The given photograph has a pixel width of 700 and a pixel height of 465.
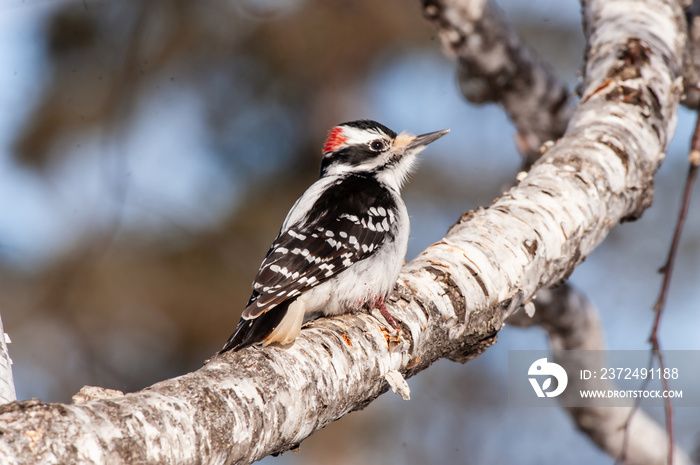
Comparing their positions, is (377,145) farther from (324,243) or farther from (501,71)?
(501,71)

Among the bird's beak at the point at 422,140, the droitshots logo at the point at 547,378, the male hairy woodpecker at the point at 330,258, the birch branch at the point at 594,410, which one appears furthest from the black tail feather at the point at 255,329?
the droitshots logo at the point at 547,378

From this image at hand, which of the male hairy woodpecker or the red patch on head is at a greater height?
the red patch on head

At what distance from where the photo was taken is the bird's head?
12.9 ft

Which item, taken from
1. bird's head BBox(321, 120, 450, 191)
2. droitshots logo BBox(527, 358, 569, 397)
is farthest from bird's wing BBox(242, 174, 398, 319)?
droitshots logo BBox(527, 358, 569, 397)

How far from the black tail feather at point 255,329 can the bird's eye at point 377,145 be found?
1.57 metres

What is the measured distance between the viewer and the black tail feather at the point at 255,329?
234cm

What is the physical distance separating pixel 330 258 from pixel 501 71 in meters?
2.61

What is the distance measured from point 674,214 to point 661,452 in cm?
458

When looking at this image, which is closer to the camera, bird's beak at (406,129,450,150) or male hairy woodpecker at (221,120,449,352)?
male hairy woodpecker at (221,120,449,352)

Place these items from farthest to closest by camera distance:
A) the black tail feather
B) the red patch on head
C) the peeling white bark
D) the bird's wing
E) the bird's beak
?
1. the red patch on head
2. the bird's beak
3. the bird's wing
4. the black tail feather
5. the peeling white bark

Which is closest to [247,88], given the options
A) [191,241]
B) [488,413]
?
[191,241]

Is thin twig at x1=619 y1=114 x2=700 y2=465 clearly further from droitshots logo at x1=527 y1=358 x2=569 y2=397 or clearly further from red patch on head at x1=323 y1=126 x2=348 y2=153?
red patch on head at x1=323 y1=126 x2=348 y2=153

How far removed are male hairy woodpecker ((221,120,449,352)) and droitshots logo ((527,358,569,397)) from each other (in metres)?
1.90

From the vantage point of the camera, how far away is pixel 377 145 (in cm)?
397
